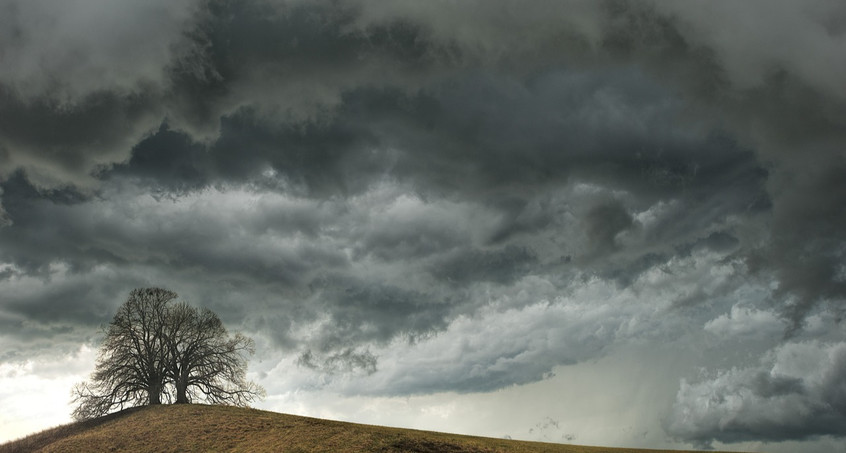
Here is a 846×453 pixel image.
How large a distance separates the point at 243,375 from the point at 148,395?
33.6 feet

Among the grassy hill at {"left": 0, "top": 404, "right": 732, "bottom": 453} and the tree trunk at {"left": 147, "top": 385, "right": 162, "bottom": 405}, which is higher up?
the tree trunk at {"left": 147, "top": 385, "right": 162, "bottom": 405}

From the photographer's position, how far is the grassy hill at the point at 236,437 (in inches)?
1681

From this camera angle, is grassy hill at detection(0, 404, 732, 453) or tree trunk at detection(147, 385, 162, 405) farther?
tree trunk at detection(147, 385, 162, 405)

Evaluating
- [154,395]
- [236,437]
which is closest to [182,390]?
[154,395]

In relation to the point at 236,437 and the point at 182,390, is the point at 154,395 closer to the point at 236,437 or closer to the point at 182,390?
the point at 182,390

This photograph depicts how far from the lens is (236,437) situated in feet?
153

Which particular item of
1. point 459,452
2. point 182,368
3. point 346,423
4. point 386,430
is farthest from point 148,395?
point 459,452

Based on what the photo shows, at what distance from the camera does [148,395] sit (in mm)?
61906

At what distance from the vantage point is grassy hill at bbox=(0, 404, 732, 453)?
140 ft

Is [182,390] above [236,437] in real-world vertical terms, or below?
above

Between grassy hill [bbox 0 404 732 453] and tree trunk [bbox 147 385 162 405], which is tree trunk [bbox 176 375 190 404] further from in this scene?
grassy hill [bbox 0 404 732 453]

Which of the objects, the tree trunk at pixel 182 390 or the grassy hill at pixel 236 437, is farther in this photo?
the tree trunk at pixel 182 390

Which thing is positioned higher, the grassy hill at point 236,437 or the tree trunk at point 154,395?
the tree trunk at point 154,395

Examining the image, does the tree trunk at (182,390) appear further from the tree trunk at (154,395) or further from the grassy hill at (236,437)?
the grassy hill at (236,437)
